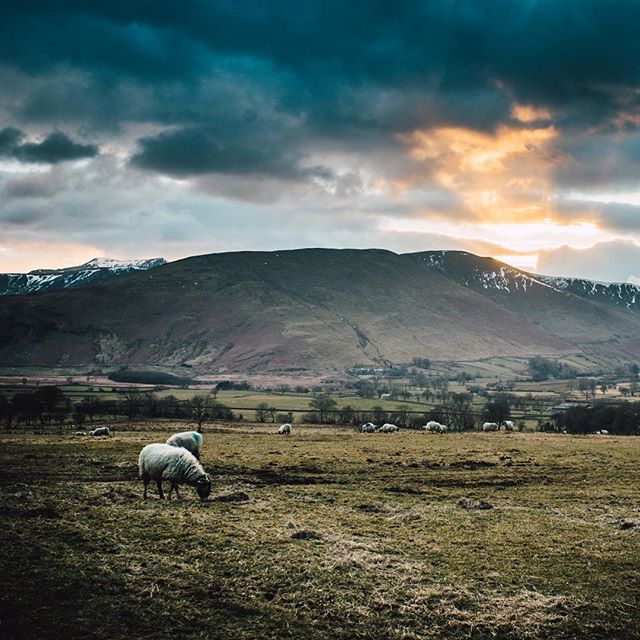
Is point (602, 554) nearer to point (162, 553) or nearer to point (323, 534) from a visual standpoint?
point (323, 534)

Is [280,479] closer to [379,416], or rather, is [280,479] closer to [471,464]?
[471,464]

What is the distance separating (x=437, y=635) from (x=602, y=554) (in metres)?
8.46

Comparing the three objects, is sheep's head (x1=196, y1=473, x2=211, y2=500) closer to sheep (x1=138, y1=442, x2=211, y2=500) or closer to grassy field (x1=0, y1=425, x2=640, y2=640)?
sheep (x1=138, y1=442, x2=211, y2=500)

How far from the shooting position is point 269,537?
16391mm

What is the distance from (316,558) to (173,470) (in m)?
9.49

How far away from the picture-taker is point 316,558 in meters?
14.6

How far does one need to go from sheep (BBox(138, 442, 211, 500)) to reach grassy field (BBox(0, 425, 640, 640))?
830 mm

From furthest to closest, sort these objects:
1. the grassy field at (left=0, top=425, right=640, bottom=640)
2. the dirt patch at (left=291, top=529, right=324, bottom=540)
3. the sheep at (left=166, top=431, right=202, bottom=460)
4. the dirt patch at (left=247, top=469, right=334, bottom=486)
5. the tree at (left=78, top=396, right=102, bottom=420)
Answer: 1. the tree at (left=78, top=396, right=102, bottom=420)
2. the sheep at (left=166, top=431, right=202, bottom=460)
3. the dirt patch at (left=247, top=469, right=334, bottom=486)
4. the dirt patch at (left=291, top=529, right=324, bottom=540)
5. the grassy field at (left=0, top=425, right=640, bottom=640)

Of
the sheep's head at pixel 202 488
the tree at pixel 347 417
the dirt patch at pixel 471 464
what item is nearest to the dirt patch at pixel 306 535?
the sheep's head at pixel 202 488

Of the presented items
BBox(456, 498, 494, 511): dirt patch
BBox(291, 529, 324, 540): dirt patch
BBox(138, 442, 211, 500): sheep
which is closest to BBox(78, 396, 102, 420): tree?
BBox(138, 442, 211, 500): sheep

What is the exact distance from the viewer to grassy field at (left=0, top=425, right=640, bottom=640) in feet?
36.2

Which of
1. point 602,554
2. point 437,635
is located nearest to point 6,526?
point 437,635

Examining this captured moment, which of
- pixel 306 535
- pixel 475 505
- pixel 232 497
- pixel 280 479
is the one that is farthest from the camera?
pixel 280 479

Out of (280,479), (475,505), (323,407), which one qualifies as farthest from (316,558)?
(323,407)
